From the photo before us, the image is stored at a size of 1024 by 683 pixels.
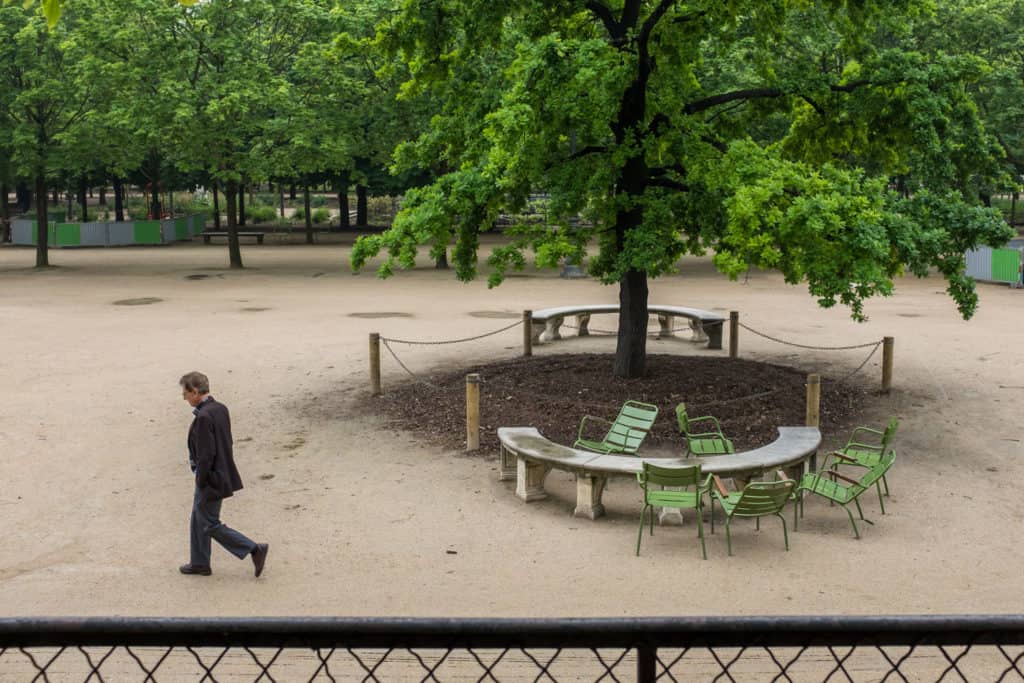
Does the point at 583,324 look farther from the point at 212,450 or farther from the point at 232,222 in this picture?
the point at 232,222

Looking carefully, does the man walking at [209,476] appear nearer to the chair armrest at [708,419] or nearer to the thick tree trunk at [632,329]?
the chair armrest at [708,419]

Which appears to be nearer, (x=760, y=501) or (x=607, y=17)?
(x=760, y=501)

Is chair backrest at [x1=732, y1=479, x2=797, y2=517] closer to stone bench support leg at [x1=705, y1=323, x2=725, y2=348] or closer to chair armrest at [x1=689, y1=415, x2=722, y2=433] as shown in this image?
chair armrest at [x1=689, y1=415, x2=722, y2=433]

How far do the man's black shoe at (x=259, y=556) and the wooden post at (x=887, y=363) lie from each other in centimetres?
1052

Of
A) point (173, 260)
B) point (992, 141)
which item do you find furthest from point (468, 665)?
point (173, 260)

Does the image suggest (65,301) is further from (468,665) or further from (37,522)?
(468,665)

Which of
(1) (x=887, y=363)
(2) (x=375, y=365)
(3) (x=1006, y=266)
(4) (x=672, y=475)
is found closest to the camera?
(4) (x=672, y=475)

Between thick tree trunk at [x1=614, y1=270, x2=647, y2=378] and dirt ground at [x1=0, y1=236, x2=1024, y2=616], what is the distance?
0.54 metres

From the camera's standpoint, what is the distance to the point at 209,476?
9172 mm

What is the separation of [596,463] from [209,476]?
12.5ft

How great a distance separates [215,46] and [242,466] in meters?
22.9

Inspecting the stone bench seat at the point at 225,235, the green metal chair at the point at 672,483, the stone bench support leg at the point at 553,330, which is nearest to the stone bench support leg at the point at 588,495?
the green metal chair at the point at 672,483

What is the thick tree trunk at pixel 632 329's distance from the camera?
16.1 metres

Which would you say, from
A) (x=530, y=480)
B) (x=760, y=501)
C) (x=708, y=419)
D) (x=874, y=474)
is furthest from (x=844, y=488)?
(x=530, y=480)
